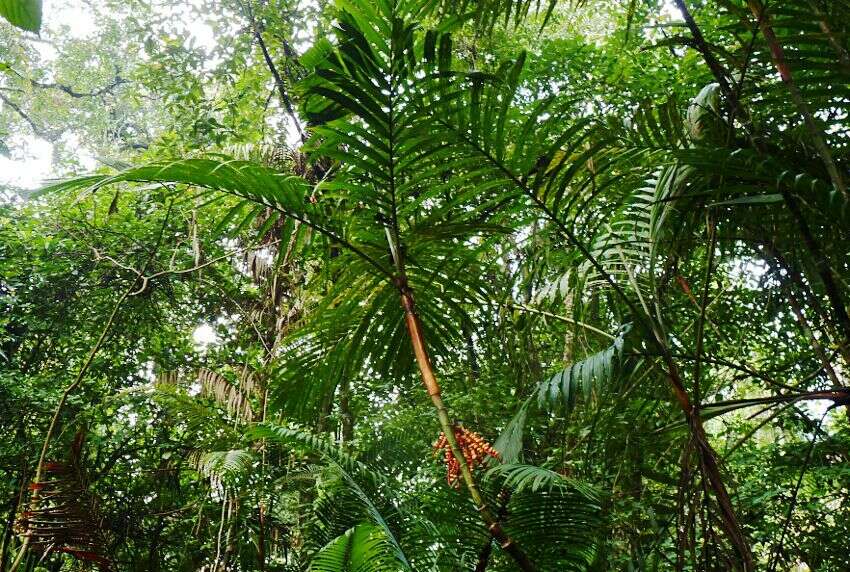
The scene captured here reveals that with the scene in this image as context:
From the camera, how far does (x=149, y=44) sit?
4.18 meters

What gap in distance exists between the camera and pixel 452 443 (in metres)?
1.01

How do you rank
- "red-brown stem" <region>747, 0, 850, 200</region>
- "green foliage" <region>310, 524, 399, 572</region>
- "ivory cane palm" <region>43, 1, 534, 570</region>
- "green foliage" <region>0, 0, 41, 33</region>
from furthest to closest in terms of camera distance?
"green foliage" <region>310, 524, 399, 572</region>
"ivory cane palm" <region>43, 1, 534, 570</region>
"red-brown stem" <region>747, 0, 850, 200</region>
"green foliage" <region>0, 0, 41, 33</region>

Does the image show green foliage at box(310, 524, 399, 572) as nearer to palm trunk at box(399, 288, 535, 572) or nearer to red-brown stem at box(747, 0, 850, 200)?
palm trunk at box(399, 288, 535, 572)

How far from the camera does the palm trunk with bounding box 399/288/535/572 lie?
959 mm

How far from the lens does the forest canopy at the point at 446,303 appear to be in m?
1.15

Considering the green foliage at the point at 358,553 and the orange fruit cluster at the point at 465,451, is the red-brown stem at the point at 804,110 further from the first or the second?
the green foliage at the point at 358,553

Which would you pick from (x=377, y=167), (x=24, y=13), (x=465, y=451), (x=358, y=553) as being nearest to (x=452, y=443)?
(x=465, y=451)

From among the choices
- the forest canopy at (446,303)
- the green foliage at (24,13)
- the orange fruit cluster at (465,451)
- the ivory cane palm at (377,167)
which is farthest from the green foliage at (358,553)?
the green foliage at (24,13)

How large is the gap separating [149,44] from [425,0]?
3.66 meters

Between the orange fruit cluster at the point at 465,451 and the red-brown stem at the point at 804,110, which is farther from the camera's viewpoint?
the orange fruit cluster at the point at 465,451

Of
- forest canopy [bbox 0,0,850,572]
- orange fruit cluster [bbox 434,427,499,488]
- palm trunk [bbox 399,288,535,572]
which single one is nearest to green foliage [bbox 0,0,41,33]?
forest canopy [bbox 0,0,850,572]

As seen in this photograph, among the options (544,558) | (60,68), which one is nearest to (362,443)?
(544,558)

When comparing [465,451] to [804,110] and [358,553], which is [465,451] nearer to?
[358,553]

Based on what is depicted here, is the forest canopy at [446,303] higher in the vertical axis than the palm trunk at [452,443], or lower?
higher
